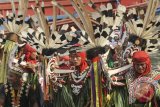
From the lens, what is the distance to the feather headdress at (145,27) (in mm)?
5234

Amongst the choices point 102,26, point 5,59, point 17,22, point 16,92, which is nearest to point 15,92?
point 16,92

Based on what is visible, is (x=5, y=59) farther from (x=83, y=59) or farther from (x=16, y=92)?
(x=83, y=59)

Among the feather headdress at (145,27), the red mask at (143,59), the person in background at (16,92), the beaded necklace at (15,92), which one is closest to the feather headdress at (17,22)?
the person in background at (16,92)

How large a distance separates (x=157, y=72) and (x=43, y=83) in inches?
66.2

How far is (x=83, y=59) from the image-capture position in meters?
5.85

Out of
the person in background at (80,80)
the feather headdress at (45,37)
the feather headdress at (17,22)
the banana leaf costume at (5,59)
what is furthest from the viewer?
the feather headdress at (17,22)

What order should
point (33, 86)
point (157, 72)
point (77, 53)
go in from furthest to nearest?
point (33, 86) < point (77, 53) < point (157, 72)

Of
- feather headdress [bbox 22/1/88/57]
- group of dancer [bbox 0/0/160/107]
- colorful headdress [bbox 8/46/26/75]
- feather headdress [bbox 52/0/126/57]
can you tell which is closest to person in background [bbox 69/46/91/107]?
group of dancer [bbox 0/0/160/107]

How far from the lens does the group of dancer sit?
205 inches

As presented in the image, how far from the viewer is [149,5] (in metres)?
5.20

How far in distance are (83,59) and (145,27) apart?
37.8 inches

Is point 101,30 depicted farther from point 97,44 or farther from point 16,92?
point 16,92

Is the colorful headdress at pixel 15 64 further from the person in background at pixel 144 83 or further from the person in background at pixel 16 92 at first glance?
the person in background at pixel 144 83

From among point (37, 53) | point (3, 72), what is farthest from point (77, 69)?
point (3, 72)
